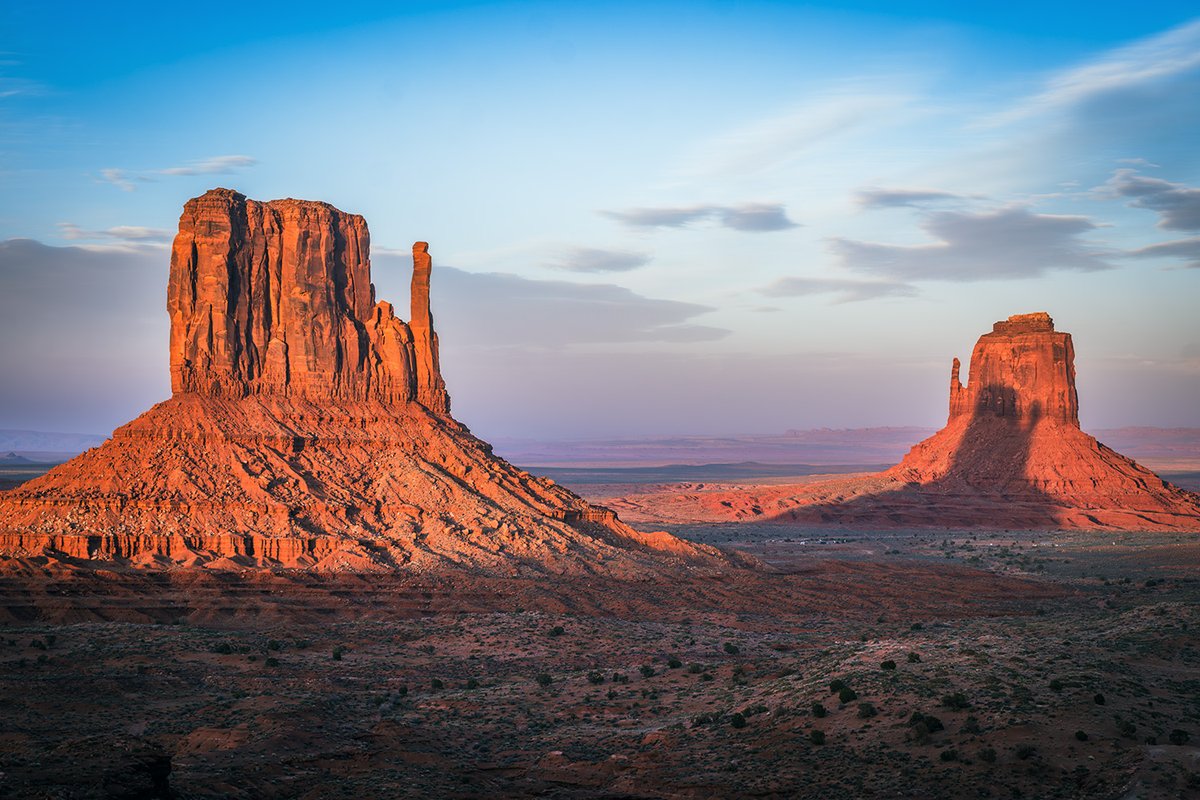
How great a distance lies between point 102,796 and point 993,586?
5954 centimetres

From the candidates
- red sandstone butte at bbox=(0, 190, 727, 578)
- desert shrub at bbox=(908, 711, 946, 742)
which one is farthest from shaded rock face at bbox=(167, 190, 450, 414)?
desert shrub at bbox=(908, 711, 946, 742)

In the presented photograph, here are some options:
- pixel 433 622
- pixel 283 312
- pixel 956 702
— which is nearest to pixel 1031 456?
pixel 283 312

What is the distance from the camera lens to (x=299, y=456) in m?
62.8

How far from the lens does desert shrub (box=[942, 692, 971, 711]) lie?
2797cm

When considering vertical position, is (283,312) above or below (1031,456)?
above

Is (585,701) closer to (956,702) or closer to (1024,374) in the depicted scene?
(956,702)

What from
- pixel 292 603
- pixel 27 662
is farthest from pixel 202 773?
pixel 292 603

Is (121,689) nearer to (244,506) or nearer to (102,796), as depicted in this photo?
(102,796)

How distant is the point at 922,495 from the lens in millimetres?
123625

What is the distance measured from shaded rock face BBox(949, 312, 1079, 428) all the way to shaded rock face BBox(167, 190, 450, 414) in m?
77.3

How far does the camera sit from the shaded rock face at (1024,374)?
404 feet

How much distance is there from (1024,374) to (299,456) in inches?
3451

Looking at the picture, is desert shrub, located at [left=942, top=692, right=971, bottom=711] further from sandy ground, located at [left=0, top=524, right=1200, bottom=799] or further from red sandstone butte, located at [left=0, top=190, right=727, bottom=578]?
red sandstone butte, located at [left=0, top=190, right=727, bottom=578]

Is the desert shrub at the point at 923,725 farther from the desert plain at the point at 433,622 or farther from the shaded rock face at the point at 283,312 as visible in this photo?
the shaded rock face at the point at 283,312
